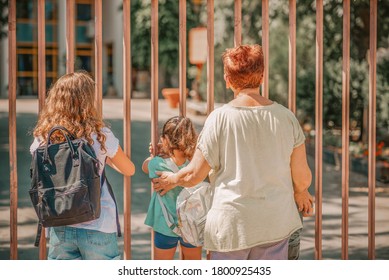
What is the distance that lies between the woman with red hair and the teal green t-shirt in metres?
0.46

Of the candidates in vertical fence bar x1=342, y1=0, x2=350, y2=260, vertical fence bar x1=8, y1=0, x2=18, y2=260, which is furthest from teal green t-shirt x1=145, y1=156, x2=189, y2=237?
vertical fence bar x1=342, y1=0, x2=350, y2=260

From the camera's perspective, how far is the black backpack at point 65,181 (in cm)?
305

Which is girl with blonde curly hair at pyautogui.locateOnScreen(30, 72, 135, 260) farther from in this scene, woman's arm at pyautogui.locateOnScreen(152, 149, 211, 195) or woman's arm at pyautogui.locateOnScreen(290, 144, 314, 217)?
woman's arm at pyautogui.locateOnScreen(290, 144, 314, 217)

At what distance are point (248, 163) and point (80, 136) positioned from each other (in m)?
0.74

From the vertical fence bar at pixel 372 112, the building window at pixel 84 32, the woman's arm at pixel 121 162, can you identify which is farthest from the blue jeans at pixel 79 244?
the building window at pixel 84 32

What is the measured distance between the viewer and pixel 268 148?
10.2 ft

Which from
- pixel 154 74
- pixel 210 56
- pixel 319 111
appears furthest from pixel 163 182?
pixel 319 111

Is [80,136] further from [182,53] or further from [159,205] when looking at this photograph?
[182,53]

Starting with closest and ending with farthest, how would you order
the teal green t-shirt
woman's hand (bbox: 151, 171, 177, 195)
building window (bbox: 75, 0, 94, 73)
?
woman's hand (bbox: 151, 171, 177, 195) < the teal green t-shirt < building window (bbox: 75, 0, 94, 73)

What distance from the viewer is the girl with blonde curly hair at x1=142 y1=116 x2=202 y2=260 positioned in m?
3.59

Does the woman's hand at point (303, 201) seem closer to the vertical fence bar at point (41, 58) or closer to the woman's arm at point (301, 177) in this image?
the woman's arm at point (301, 177)

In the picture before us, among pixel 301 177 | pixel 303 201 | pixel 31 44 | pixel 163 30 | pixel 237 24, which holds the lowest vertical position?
pixel 303 201

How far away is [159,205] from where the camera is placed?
3.68 meters
